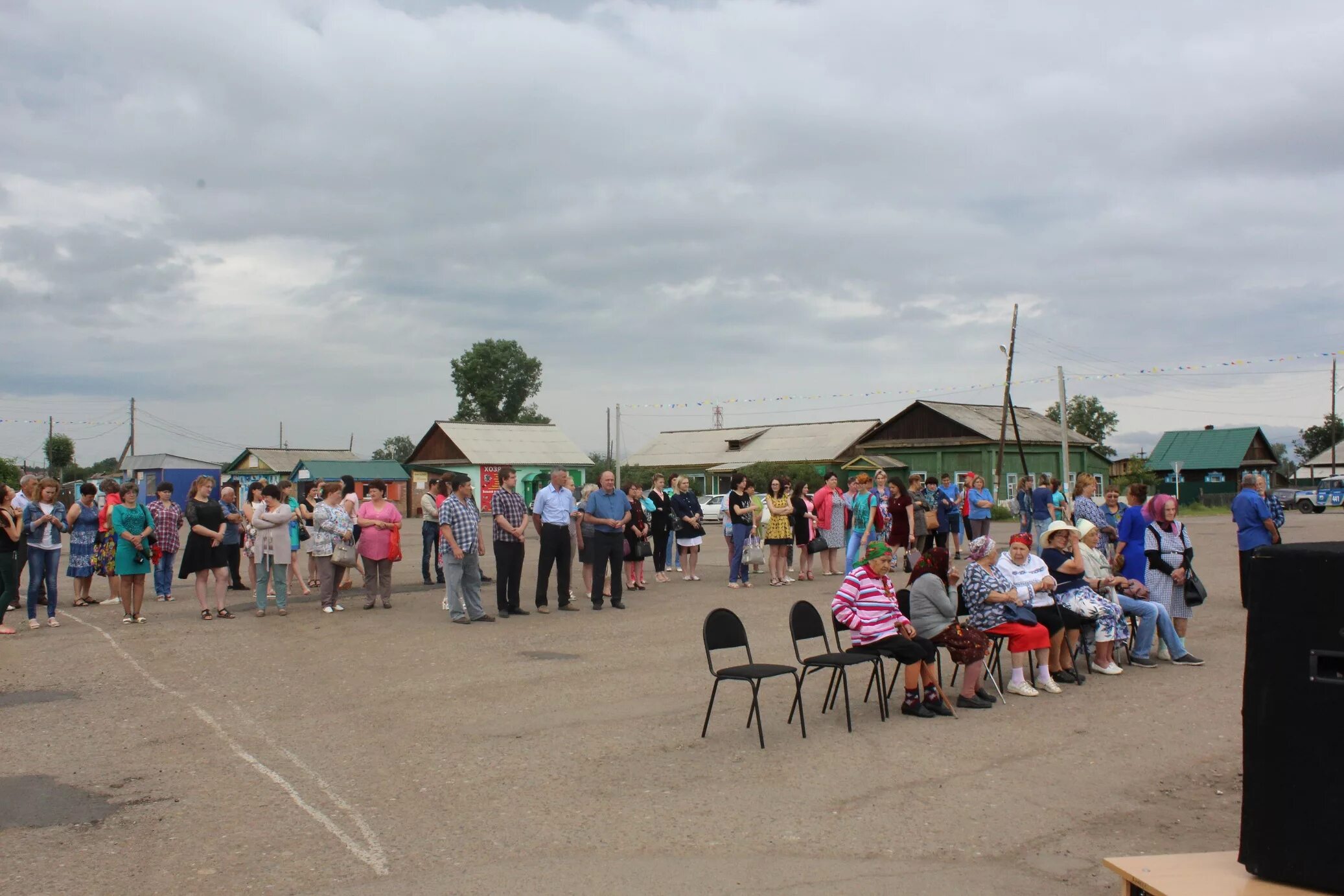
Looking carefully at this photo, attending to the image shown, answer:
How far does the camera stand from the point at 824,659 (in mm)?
7566

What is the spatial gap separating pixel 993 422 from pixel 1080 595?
193 feet

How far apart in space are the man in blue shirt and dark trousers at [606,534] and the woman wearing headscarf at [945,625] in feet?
20.6

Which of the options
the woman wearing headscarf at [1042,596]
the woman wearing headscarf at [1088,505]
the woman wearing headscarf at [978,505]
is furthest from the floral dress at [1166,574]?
the woman wearing headscarf at [978,505]

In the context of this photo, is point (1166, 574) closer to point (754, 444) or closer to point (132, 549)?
point (132, 549)

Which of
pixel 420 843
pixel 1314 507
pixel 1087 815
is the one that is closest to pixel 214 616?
pixel 420 843

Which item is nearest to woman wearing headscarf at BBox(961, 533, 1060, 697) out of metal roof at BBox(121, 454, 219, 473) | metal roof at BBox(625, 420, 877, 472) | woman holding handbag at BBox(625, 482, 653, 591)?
woman holding handbag at BBox(625, 482, 653, 591)

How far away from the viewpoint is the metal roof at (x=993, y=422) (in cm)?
6306

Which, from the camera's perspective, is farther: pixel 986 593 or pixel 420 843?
pixel 986 593

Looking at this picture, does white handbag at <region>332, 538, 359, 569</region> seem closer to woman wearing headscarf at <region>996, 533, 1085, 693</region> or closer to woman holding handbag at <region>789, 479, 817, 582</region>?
woman holding handbag at <region>789, 479, 817, 582</region>

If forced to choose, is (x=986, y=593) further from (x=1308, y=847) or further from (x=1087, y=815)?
(x=1308, y=847)

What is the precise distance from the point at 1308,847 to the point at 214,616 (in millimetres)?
12704

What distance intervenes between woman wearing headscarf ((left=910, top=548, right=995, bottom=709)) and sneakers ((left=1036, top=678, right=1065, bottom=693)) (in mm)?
678

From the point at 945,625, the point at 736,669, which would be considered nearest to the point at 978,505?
the point at 945,625

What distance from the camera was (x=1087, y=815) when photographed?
5668mm
